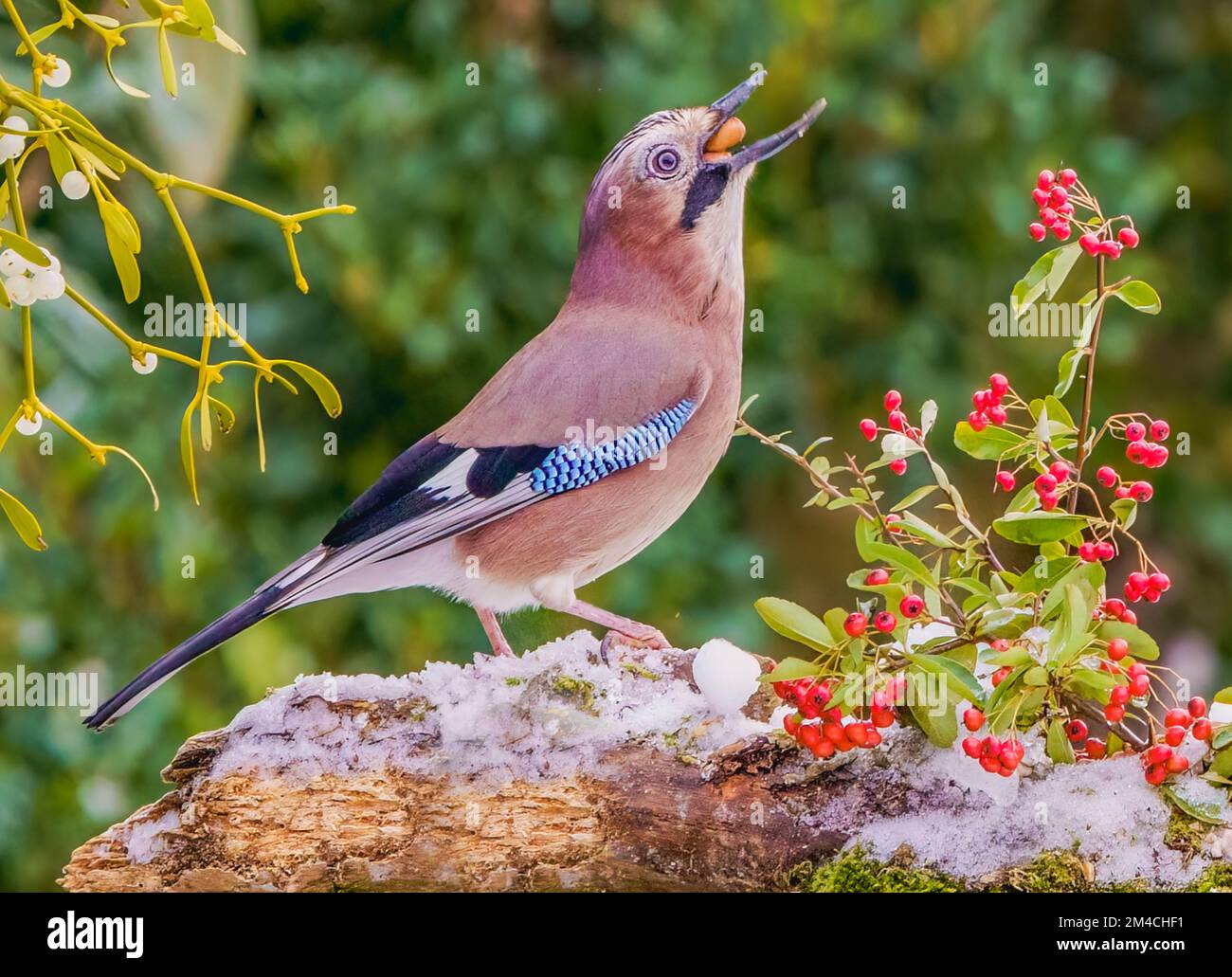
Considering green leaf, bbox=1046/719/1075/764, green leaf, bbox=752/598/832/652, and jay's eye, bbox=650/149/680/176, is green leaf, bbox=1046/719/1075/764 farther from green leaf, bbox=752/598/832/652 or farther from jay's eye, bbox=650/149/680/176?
jay's eye, bbox=650/149/680/176

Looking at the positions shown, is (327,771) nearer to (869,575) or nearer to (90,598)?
(869,575)

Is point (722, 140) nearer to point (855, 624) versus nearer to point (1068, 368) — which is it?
point (1068, 368)

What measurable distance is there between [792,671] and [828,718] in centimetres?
6

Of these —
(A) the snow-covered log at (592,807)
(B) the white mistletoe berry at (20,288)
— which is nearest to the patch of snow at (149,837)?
(A) the snow-covered log at (592,807)

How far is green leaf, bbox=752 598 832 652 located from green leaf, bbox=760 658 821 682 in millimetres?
19

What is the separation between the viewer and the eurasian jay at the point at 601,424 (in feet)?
5.92

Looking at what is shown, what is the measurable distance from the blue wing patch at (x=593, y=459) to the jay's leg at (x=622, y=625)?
0.14 meters

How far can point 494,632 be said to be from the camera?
193cm

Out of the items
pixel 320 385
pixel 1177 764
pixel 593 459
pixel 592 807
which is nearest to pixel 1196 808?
pixel 1177 764

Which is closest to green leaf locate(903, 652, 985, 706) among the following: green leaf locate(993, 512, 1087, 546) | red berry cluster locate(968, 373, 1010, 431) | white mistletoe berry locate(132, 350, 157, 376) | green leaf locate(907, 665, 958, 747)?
green leaf locate(907, 665, 958, 747)

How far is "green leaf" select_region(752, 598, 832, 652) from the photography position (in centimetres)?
160

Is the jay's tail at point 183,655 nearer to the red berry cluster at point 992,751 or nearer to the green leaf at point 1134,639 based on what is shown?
the red berry cluster at point 992,751
